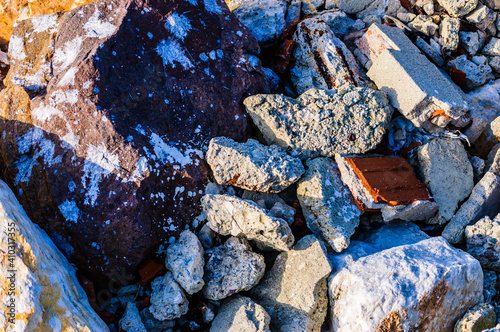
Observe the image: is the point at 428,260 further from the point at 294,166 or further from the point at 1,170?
the point at 1,170

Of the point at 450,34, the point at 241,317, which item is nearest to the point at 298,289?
the point at 241,317

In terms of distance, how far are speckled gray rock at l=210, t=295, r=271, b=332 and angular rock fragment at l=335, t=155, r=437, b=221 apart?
1031mm

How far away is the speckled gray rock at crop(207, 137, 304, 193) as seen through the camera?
2.49 metres

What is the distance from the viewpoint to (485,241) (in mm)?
2639

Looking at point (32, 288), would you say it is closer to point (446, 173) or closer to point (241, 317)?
point (241, 317)

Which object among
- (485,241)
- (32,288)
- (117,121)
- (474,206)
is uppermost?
(117,121)

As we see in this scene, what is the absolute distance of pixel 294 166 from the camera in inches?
102

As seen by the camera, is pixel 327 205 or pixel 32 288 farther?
pixel 327 205

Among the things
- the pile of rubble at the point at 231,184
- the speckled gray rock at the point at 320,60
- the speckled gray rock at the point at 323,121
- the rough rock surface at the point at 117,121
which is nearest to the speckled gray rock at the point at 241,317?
the pile of rubble at the point at 231,184

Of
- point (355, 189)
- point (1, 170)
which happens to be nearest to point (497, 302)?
point (355, 189)

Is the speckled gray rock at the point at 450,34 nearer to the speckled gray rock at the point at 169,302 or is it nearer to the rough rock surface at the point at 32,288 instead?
the speckled gray rock at the point at 169,302

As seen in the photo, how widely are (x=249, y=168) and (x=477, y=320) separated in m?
1.70

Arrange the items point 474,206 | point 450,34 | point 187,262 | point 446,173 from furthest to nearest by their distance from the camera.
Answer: point 450,34
point 446,173
point 474,206
point 187,262

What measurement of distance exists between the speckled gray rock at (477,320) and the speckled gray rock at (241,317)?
1.20m
